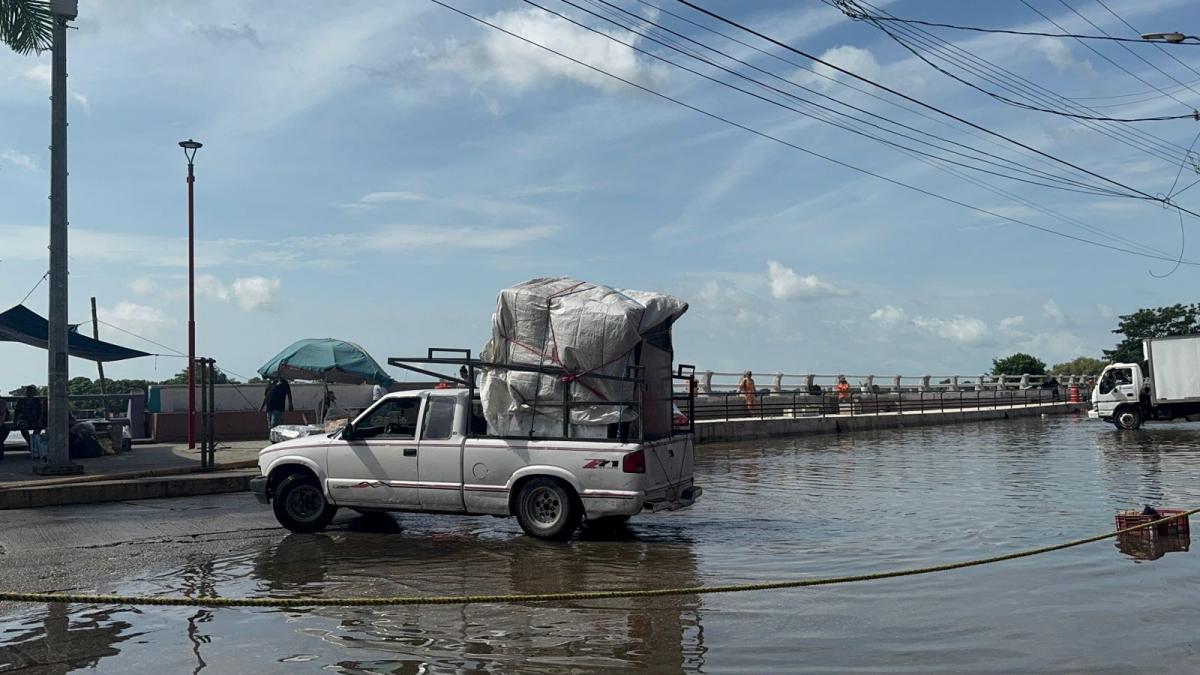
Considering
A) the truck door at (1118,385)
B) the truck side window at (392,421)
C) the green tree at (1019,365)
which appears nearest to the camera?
the truck side window at (392,421)

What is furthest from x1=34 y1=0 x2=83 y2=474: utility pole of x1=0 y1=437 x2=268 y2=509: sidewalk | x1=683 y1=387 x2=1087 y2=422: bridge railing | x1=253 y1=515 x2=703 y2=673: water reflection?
x1=683 y1=387 x2=1087 y2=422: bridge railing

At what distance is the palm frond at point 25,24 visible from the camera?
65.7 ft

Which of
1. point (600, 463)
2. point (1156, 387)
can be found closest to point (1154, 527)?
point (600, 463)

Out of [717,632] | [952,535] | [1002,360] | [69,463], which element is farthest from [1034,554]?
[1002,360]

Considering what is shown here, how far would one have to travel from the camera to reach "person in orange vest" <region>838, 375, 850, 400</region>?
1811 inches

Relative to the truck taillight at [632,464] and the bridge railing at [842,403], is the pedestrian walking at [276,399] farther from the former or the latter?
the truck taillight at [632,464]

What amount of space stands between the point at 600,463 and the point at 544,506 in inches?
32.1

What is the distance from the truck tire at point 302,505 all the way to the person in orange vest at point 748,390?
26.8 meters

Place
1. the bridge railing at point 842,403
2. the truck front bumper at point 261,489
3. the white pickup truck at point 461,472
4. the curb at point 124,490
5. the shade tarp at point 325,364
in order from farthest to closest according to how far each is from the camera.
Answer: the bridge railing at point 842,403 → the shade tarp at point 325,364 → the curb at point 124,490 → the truck front bumper at point 261,489 → the white pickup truck at point 461,472

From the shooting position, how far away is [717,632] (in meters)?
7.35

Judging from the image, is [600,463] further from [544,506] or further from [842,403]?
[842,403]

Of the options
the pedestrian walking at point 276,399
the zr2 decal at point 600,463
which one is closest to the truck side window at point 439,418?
the zr2 decal at point 600,463

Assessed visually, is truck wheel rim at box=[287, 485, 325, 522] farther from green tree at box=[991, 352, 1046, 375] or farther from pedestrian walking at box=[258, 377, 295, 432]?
green tree at box=[991, 352, 1046, 375]

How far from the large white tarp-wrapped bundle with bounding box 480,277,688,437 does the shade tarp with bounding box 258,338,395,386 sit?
1579 cm
